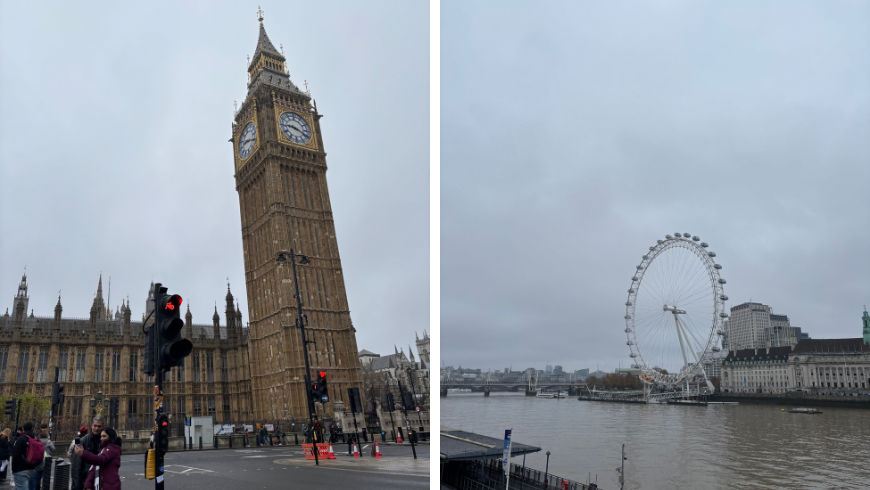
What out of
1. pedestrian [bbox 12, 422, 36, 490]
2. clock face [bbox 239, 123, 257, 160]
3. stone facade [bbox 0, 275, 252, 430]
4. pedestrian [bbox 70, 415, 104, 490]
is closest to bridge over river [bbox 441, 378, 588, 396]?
stone facade [bbox 0, 275, 252, 430]

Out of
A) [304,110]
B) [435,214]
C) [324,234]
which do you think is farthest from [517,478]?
[304,110]

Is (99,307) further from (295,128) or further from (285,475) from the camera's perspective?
(285,475)

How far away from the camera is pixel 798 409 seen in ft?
120

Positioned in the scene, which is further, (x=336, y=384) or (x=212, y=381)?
(x=212, y=381)

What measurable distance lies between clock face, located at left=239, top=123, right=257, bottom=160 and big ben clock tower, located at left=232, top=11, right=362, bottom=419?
0.07m

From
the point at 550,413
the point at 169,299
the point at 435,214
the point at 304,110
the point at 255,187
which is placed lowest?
the point at 550,413

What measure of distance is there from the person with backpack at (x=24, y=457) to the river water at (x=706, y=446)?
20788mm

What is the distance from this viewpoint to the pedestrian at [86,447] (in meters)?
5.40

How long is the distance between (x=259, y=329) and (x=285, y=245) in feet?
19.2

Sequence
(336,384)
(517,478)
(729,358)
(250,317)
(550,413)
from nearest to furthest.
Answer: (517,478)
(336,384)
(250,317)
(550,413)
(729,358)

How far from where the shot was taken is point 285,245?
33.6 metres

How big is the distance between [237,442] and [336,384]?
515 inches

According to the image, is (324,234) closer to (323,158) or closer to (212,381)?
(323,158)

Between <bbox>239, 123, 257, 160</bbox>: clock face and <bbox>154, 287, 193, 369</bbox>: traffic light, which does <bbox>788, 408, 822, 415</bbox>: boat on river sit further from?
<bbox>154, 287, 193, 369</bbox>: traffic light
